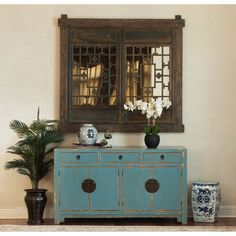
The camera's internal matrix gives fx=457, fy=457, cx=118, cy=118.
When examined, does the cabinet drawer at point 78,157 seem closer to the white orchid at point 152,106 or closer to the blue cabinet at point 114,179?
the blue cabinet at point 114,179

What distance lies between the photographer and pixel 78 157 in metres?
4.73

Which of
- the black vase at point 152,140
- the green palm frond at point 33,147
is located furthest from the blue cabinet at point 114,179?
the green palm frond at point 33,147

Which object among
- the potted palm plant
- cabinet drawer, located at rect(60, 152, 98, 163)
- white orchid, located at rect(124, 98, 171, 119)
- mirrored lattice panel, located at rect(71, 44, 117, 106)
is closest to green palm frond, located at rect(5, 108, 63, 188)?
the potted palm plant

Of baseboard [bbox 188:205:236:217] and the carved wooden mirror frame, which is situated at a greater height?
the carved wooden mirror frame

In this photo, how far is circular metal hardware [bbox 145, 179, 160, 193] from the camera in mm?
4734

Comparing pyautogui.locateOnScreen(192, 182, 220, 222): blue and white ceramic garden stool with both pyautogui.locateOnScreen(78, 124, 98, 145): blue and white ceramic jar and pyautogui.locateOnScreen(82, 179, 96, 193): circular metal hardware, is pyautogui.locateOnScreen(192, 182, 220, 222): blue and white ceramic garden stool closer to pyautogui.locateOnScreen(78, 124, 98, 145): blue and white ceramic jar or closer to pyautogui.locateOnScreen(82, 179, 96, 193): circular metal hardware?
pyautogui.locateOnScreen(82, 179, 96, 193): circular metal hardware

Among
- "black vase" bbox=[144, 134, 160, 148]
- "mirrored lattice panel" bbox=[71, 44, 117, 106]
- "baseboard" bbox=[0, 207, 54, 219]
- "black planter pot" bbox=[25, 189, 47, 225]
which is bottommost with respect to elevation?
"baseboard" bbox=[0, 207, 54, 219]

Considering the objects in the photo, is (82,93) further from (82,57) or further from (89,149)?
(89,149)

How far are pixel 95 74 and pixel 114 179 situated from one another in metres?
1.23

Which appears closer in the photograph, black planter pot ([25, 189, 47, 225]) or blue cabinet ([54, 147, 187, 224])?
blue cabinet ([54, 147, 187, 224])

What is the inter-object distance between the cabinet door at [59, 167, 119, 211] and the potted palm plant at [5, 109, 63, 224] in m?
0.34

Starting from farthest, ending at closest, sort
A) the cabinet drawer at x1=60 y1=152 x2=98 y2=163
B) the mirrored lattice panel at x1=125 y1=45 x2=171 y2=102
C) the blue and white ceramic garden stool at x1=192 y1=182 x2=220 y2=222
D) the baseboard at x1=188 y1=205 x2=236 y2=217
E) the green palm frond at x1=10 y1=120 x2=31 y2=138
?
the baseboard at x1=188 y1=205 x2=236 y2=217
the mirrored lattice panel at x1=125 y1=45 x2=171 y2=102
the green palm frond at x1=10 y1=120 x2=31 y2=138
the blue and white ceramic garden stool at x1=192 y1=182 x2=220 y2=222
the cabinet drawer at x1=60 y1=152 x2=98 y2=163

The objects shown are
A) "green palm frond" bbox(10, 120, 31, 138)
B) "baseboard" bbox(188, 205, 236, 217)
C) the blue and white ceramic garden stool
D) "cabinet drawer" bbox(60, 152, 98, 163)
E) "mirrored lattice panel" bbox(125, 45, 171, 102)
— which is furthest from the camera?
"baseboard" bbox(188, 205, 236, 217)

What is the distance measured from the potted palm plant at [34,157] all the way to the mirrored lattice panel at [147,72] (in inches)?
38.8
